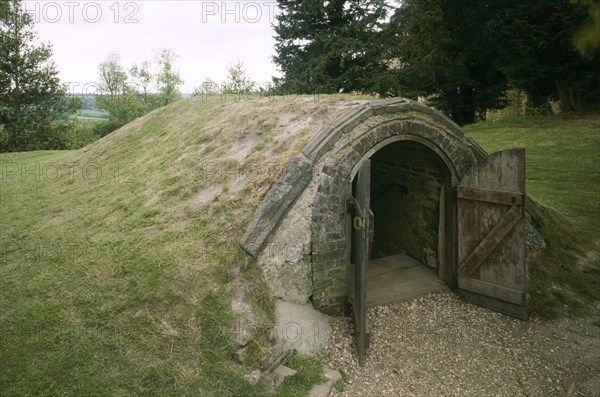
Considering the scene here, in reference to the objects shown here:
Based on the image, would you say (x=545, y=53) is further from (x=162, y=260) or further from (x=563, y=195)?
(x=162, y=260)

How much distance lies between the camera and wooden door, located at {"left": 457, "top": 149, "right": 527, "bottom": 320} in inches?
259

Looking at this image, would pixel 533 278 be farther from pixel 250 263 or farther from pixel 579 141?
pixel 579 141

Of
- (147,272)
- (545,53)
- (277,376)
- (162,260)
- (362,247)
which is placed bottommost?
(277,376)

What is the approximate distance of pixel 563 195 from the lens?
36.7 feet

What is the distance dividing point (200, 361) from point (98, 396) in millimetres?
1199

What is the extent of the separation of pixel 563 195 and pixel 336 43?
468 inches

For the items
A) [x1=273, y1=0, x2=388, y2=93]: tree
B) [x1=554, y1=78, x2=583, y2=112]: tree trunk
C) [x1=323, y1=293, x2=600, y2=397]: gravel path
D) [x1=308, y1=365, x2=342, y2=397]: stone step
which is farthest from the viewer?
[x1=273, y1=0, x2=388, y2=93]: tree

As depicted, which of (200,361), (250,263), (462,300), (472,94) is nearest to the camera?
(200,361)

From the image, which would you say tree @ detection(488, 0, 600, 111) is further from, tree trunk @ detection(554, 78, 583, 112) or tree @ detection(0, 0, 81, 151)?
tree @ detection(0, 0, 81, 151)

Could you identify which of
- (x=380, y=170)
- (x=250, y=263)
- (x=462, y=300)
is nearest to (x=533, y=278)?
(x=462, y=300)

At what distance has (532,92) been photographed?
1866 centimetres

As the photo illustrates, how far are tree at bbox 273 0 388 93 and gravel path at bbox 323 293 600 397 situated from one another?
14211mm

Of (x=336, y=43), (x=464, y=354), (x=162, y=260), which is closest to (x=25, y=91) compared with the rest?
(x=336, y=43)

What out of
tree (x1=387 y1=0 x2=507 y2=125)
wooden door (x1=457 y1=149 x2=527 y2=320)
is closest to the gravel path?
wooden door (x1=457 y1=149 x2=527 y2=320)
